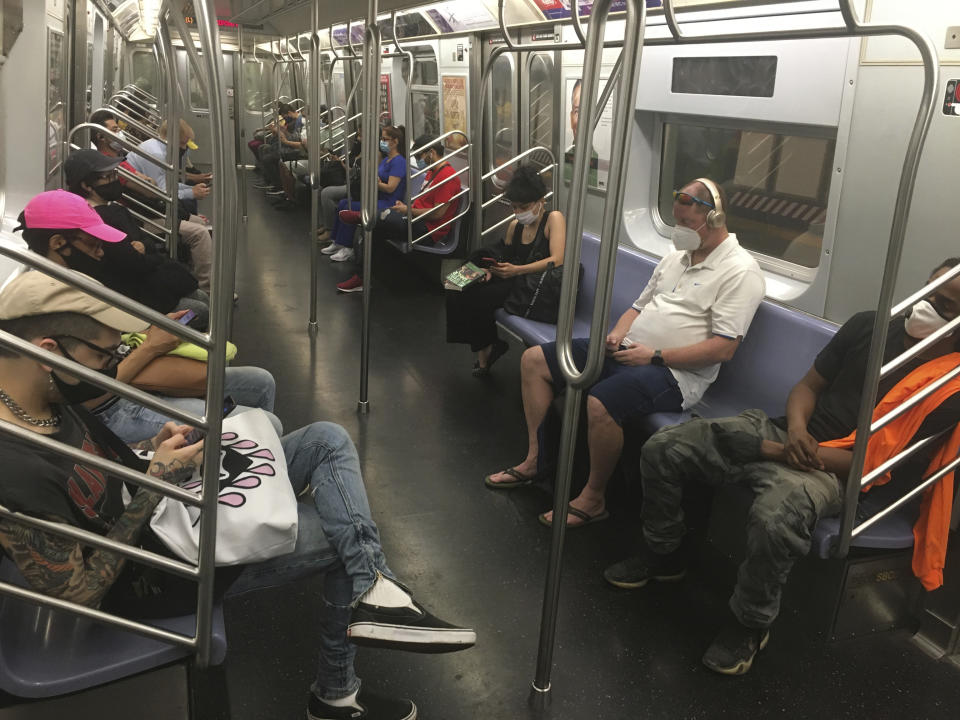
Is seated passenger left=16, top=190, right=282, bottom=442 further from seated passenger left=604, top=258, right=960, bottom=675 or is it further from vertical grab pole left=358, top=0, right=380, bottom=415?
seated passenger left=604, top=258, right=960, bottom=675

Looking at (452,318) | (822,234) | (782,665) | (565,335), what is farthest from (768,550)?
(452,318)

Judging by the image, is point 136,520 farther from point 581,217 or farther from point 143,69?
point 143,69

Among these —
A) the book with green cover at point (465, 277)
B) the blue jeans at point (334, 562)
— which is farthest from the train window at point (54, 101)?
the blue jeans at point (334, 562)

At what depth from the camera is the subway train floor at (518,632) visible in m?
2.48

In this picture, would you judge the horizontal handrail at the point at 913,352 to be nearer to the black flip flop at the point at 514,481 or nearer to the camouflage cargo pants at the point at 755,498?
the camouflage cargo pants at the point at 755,498

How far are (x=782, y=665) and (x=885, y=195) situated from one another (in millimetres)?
1759

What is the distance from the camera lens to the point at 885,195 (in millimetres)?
3102

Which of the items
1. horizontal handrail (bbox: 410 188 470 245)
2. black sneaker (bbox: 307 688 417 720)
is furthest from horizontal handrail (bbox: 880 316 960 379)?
horizontal handrail (bbox: 410 188 470 245)

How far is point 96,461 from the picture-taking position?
1.39 meters

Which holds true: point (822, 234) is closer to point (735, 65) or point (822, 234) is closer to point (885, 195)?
point (885, 195)

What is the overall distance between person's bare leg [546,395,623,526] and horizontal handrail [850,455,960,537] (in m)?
1.11

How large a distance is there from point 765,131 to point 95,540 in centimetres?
351

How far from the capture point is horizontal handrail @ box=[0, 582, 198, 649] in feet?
4.83

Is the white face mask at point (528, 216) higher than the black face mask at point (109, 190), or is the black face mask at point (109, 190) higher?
the black face mask at point (109, 190)
